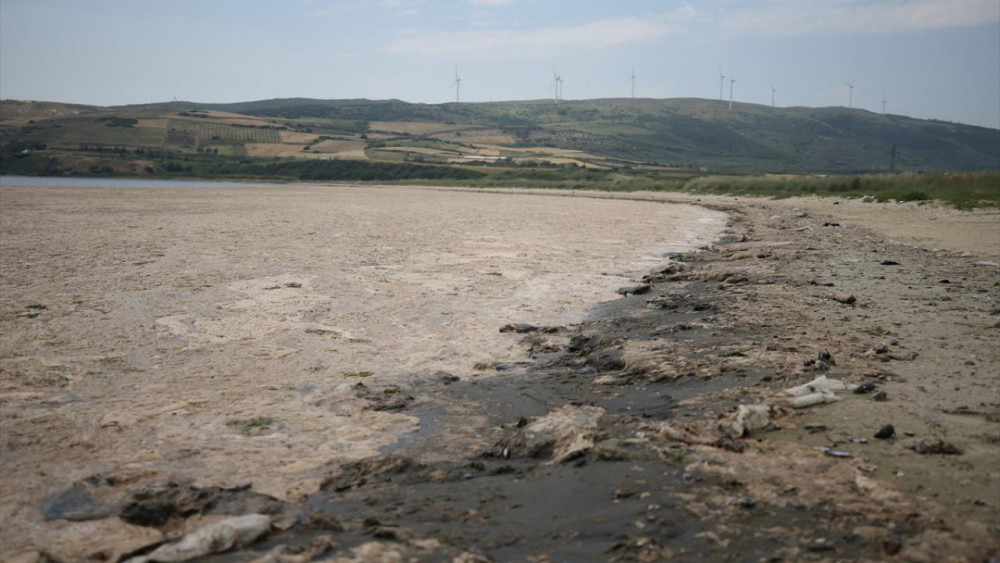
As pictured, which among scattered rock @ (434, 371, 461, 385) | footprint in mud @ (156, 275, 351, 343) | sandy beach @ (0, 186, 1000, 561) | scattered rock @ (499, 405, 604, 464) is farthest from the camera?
footprint in mud @ (156, 275, 351, 343)

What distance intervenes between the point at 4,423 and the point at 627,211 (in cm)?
2869

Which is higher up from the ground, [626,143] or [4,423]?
[626,143]

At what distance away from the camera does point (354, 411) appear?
5.86 metres

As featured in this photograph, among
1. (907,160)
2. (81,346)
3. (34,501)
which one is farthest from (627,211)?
(907,160)

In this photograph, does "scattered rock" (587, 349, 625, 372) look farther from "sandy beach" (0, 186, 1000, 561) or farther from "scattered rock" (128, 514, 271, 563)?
"scattered rock" (128, 514, 271, 563)

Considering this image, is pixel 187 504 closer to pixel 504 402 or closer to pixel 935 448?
pixel 504 402

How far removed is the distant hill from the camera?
10169cm

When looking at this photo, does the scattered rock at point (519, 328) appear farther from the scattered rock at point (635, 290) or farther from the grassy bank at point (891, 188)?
the grassy bank at point (891, 188)

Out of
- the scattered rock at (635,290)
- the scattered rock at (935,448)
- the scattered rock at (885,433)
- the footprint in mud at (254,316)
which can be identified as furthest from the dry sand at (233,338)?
the scattered rock at (935,448)

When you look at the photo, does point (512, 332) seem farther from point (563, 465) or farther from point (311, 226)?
point (311, 226)

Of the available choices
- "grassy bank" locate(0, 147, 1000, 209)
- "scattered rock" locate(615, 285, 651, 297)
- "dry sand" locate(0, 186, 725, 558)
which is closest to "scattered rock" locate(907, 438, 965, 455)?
"dry sand" locate(0, 186, 725, 558)

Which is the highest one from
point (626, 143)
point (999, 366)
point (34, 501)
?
point (626, 143)

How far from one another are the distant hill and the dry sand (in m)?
77.1

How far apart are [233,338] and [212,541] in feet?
16.3
